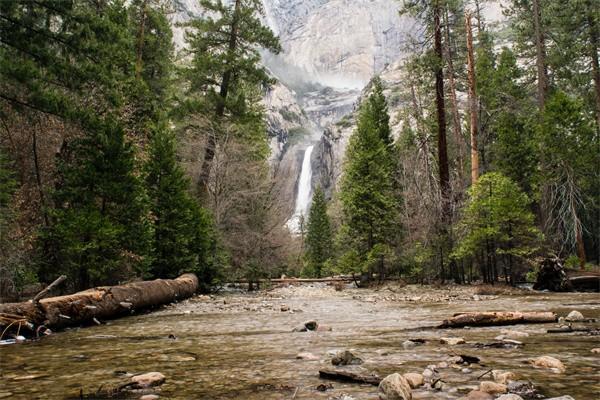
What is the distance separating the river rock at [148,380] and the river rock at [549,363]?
2864 millimetres

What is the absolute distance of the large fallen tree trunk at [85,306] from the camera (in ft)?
22.3

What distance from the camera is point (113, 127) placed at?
1212cm

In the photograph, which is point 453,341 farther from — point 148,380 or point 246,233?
point 246,233

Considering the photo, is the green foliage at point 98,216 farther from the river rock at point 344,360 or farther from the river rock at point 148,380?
the river rock at point 344,360

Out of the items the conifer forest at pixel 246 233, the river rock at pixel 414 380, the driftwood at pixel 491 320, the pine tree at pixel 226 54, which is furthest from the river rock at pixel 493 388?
the pine tree at pixel 226 54

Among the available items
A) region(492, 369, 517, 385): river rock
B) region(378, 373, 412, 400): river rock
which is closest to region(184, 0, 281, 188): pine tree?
region(492, 369, 517, 385): river rock

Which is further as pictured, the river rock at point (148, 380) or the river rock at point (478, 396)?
the river rock at point (148, 380)

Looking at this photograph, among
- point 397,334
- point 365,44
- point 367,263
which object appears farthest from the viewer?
point 365,44

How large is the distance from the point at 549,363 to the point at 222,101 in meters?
23.2

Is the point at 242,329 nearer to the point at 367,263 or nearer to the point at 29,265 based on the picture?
the point at 29,265

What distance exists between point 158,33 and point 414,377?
28.7 meters

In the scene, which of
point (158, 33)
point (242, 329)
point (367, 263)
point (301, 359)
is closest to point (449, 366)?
point (301, 359)

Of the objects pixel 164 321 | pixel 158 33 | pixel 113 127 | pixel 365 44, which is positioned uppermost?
pixel 365 44

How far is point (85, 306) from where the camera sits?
813cm
